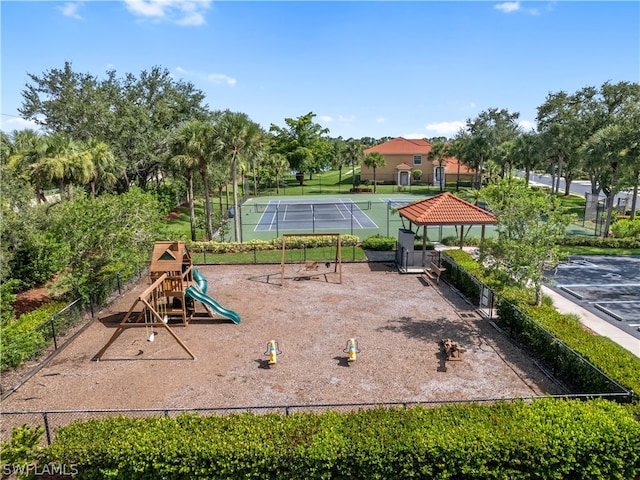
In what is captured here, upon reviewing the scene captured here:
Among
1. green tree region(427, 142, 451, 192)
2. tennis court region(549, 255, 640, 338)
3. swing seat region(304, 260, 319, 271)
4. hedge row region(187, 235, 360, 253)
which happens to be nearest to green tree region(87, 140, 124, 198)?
hedge row region(187, 235, 360, 253)

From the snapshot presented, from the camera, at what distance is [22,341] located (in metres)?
10.9

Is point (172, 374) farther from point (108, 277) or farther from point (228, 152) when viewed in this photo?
point (228, 152)

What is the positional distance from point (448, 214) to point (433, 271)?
3160 millimetres

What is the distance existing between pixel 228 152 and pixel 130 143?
15374 millimetres

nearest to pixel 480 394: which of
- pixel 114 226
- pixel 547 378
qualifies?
pixel 547 378

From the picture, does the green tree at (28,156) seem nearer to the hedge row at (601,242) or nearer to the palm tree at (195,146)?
the palm tree at (195,146)

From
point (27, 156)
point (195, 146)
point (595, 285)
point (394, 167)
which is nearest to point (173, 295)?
point (195, 146)

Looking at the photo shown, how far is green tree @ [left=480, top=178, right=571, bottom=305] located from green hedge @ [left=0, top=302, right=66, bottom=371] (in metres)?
13.5

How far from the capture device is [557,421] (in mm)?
7293

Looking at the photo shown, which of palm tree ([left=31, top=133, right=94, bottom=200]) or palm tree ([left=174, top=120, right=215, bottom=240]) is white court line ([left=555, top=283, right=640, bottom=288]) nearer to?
palm tree ([left=174, top=120, right=215, bottom=240])

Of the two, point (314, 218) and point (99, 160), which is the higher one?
point (99, 160)

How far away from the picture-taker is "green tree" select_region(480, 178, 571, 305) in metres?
12.5

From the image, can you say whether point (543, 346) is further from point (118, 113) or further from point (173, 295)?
point (118, 113)

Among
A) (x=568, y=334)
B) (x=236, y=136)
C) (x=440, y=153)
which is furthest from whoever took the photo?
(x=440, y=153)
